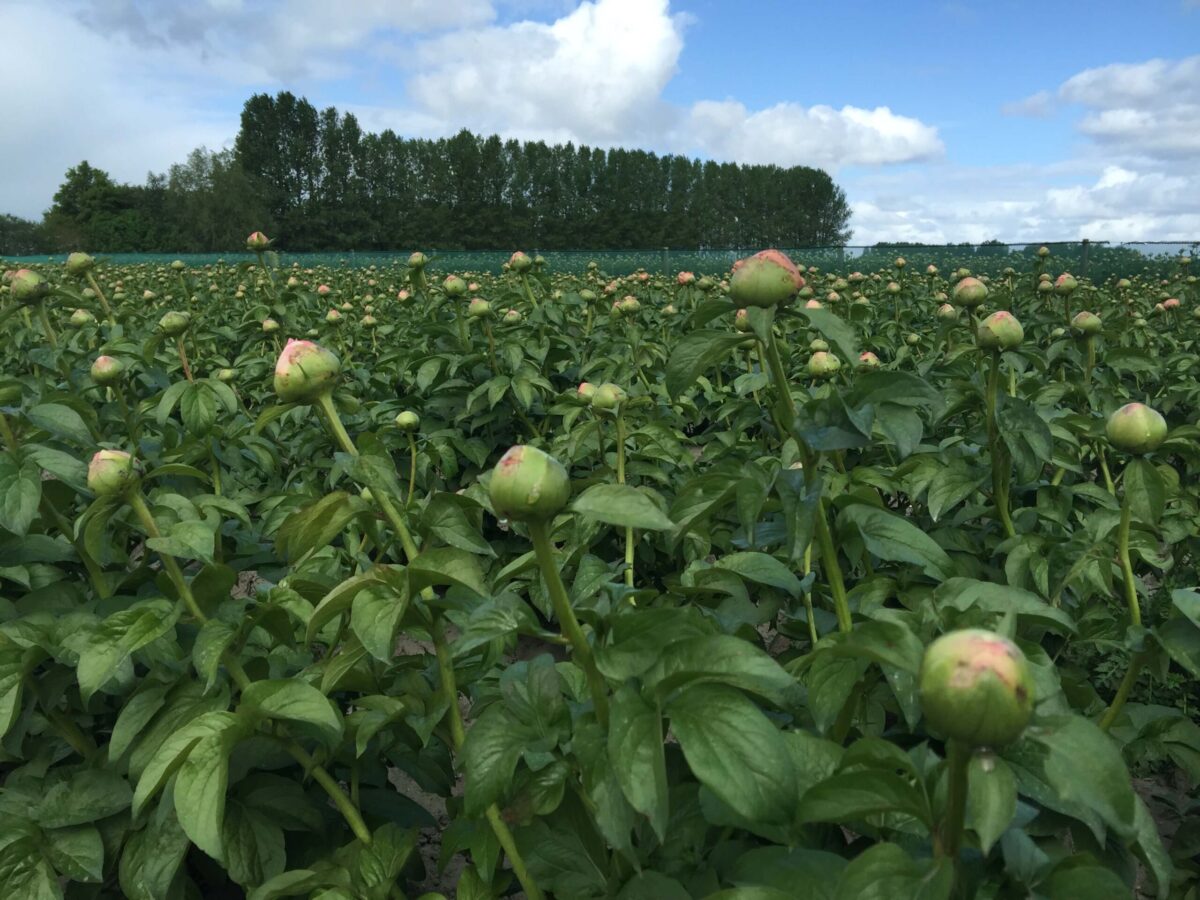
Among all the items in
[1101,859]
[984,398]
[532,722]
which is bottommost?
[1101,859]

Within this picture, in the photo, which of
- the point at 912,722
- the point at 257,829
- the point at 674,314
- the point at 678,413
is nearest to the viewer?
the point at 912,722

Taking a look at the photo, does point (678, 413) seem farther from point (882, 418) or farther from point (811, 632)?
point (882, 418)

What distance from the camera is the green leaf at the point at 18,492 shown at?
1.39 m

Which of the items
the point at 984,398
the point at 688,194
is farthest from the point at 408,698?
the point at 688,194

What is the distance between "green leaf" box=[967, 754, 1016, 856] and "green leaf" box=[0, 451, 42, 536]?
1.51m

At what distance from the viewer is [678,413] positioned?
2982mm

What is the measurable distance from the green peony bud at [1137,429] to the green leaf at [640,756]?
3.18 feet

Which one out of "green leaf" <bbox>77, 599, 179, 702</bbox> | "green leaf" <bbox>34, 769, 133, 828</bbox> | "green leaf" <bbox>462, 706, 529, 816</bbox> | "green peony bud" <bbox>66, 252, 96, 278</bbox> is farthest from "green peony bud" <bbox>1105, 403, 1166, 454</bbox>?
"green peony bud" <bbox>66, 252, 96, 278</bbox>

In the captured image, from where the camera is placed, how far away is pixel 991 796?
656 millimetres

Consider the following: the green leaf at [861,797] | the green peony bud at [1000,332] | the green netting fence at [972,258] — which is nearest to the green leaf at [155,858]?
the green leaf at [861,797]

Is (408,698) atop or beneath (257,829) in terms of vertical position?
atop

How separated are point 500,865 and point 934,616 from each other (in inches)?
31.6

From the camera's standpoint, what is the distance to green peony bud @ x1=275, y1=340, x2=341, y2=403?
3.91 ft

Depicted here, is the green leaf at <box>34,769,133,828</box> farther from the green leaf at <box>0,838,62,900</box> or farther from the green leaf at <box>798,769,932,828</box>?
the green leaf at <box>798,769,932,828</box>
